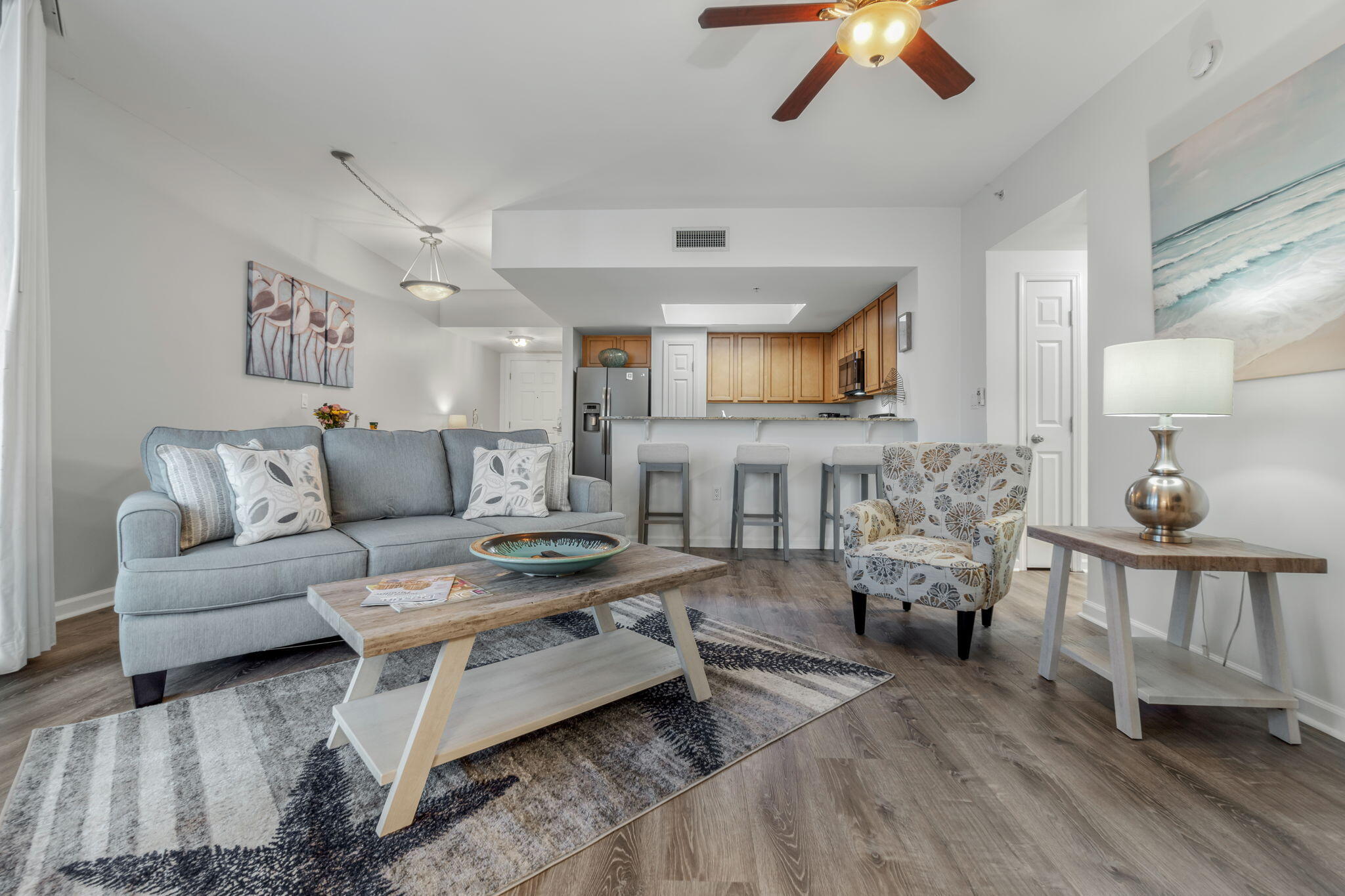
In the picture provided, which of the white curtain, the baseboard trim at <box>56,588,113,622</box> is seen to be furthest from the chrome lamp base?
the baseboard trim at <box>56,588,113,622</box>

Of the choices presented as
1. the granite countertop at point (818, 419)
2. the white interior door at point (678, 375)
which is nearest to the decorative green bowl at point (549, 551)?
the granite countertop at point (818, 419)

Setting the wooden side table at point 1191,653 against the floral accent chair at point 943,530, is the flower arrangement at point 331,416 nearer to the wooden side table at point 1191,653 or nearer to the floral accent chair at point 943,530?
the floral accent chair at point 943,530

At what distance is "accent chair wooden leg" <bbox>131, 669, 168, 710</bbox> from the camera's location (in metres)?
1.70

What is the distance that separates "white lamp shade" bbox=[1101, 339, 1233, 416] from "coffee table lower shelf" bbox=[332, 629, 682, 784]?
1698 mm

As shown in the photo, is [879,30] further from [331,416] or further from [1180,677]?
[331,416]

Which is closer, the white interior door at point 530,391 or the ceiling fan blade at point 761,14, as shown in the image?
the ceiling fan blade at point 761,14

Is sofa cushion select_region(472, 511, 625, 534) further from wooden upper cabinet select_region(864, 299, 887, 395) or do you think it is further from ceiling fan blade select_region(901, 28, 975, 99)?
wooden upper cabinet select_region(864, 299, 887, 395)

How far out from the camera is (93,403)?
2.75 metres

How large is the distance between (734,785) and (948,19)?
2.83m

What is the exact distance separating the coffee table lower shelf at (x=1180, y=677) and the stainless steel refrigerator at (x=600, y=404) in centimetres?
476

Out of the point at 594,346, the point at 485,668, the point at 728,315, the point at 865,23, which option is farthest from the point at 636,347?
the point at 485,668

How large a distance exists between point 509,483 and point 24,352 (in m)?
1.84

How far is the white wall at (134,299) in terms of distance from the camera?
262 centimetres

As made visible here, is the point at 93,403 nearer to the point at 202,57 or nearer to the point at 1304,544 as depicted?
the point at 202,57
